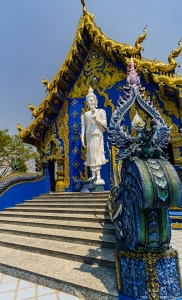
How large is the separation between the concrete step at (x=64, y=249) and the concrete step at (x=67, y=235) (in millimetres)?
69

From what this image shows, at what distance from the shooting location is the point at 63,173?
29.0ft

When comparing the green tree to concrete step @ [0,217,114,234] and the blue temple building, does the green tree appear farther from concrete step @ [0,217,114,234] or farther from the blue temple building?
concrete step @ [0,217,114,234]

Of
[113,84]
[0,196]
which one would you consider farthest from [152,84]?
[0,196]

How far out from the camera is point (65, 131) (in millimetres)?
9156

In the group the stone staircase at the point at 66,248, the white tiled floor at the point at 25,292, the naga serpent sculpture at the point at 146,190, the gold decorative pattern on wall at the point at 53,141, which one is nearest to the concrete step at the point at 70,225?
the stone staircase at the point at 66,248

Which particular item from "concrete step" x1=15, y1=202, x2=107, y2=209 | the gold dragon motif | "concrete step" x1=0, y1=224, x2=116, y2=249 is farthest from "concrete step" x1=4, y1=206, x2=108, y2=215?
the gold dragon motif

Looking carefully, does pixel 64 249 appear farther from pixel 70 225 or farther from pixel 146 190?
pixel 146 190

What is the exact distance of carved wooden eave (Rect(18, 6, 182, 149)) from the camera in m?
7.05

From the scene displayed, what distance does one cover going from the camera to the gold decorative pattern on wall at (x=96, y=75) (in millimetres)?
8476

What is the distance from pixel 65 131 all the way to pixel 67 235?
579 cm

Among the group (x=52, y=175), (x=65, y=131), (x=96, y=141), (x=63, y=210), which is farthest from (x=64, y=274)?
(x=52, y=175)

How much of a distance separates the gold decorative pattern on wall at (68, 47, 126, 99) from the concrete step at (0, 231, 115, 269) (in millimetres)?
6299

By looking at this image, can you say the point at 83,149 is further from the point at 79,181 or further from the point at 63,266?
the point at 63,266

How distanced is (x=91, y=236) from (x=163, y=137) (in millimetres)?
2219
